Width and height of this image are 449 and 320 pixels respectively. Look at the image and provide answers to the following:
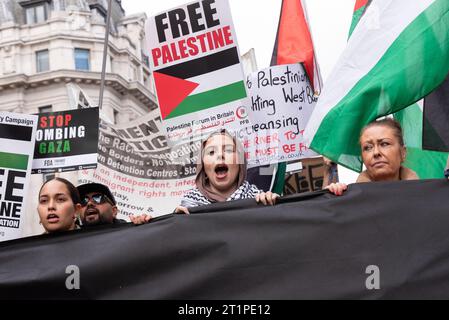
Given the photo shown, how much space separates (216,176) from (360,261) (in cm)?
87

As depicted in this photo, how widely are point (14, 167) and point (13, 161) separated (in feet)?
0.12

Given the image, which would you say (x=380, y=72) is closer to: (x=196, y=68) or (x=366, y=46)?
(x=366, y=46)

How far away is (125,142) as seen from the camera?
8.12 metres

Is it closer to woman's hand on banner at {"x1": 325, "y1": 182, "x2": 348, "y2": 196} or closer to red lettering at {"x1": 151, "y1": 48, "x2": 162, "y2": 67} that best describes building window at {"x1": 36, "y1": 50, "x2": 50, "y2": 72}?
red lettering at {"x1": 151, "y1": 48, "x2": 162, "y2": 67}

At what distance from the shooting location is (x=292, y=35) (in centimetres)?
659

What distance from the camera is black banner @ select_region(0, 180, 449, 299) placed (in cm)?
300

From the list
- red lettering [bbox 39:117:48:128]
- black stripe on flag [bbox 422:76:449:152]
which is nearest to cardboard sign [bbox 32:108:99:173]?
red lettering [bbox 39:117:48:128]

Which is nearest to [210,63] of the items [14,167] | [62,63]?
[14,167]

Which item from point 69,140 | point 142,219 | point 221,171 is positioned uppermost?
point 69,140

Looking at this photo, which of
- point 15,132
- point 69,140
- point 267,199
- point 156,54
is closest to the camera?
point 267,199

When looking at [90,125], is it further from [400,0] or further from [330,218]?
[330,218]

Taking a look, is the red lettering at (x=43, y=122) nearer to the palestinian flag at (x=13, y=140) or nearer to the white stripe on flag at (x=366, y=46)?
the palestinian flag at (x=13, y=140)

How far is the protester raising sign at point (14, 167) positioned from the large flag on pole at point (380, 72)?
5.72 ft

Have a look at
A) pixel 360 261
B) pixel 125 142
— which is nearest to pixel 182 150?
pixel 125 142
